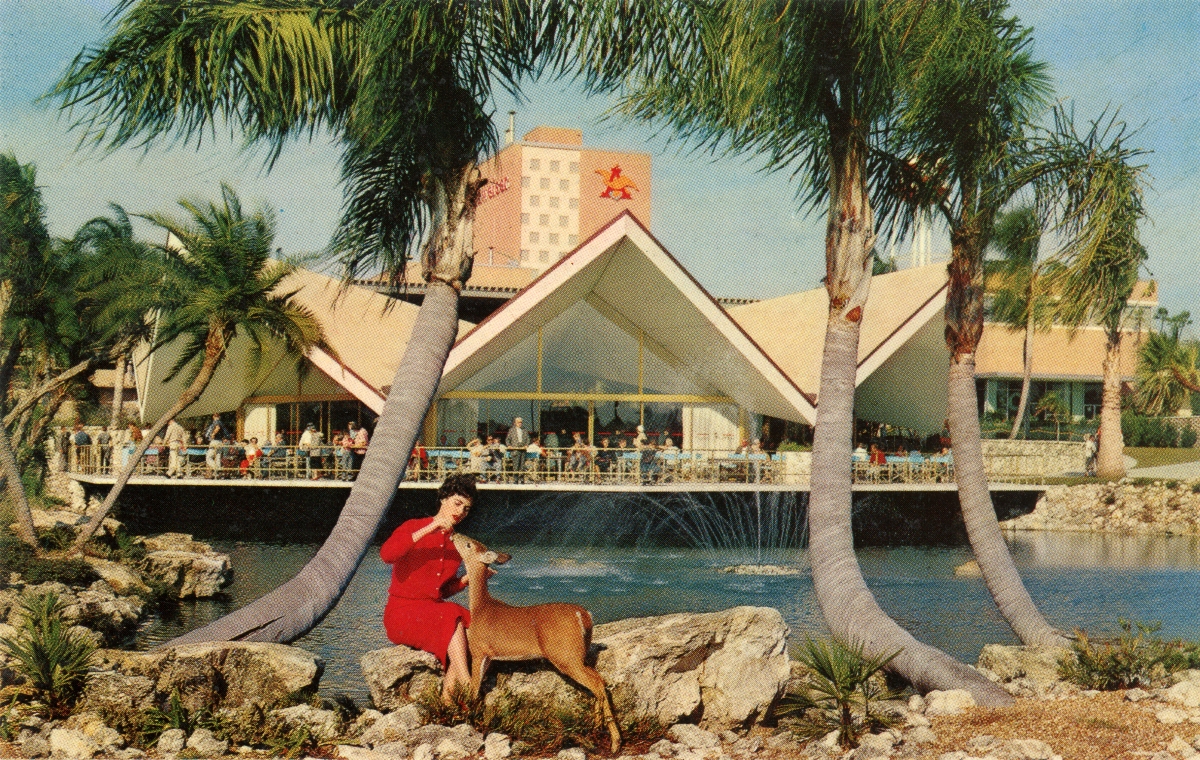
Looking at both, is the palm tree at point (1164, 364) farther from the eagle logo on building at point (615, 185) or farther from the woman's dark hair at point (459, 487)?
the woman's dark hair at point (459, 487)

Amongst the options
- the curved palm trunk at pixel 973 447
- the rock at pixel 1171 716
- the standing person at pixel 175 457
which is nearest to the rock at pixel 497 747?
the rock at pixel 1171 716

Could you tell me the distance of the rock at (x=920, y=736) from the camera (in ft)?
19.3

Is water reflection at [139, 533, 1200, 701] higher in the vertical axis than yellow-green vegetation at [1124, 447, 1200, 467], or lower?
lower

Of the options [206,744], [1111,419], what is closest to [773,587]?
[206,744]

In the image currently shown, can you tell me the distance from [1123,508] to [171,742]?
76.3 feet

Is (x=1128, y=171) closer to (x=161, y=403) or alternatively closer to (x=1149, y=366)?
(x=1149, y=366)

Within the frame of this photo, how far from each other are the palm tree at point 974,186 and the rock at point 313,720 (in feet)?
15.8

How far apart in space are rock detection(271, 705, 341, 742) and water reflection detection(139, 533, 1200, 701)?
2710 millimetres

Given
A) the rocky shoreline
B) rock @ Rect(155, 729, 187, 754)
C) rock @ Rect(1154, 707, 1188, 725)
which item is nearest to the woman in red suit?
rock @ Rect(155, 729, 187, 754)

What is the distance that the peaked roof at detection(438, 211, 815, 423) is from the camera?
2078cm

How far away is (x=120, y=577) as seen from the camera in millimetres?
13391

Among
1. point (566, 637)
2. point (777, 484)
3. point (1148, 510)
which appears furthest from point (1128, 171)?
point (1148, 510)

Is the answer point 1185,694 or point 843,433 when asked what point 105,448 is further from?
point 1185,694

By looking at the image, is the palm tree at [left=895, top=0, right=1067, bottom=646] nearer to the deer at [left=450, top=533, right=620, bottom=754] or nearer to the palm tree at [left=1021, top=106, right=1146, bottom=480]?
the palm tree at [left=1021, top=106, right=1146, bottom=480]
